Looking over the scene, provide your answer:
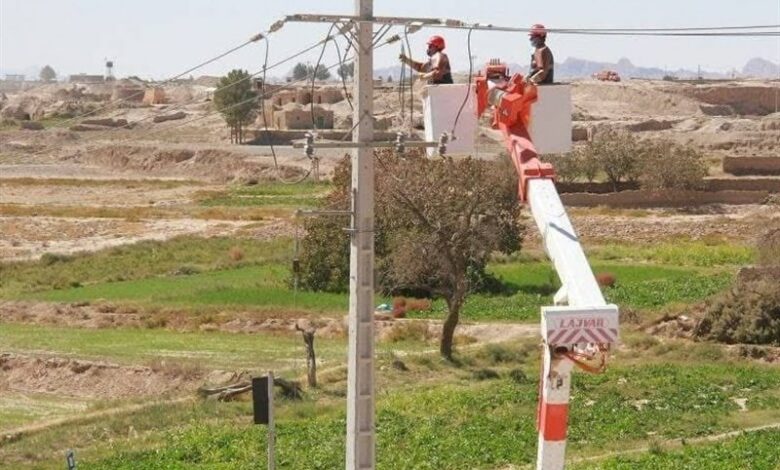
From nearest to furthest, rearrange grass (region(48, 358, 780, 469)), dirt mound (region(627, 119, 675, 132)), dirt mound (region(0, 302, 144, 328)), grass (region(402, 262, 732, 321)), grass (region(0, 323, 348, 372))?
grass (region(48, 358, 780, 469))
grass (region(0, 323, 348, 372))
grass (region(402, 262, 732, 321))
dirt mound (region(0, 302, 144, 328))
dirt mound (region(627, 119, 675, 132))

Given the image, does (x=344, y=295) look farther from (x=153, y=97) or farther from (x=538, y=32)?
(x=153, y=97)

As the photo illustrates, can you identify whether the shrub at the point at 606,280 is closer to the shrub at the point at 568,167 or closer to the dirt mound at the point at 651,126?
the shrub at the point at 568,167

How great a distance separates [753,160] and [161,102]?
8603 cm

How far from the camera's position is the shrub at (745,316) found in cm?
3527

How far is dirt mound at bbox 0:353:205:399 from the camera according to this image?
111ft

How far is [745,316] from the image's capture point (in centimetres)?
3562

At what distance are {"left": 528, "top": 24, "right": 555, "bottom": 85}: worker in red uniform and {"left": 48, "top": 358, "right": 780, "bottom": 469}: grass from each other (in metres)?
9.52

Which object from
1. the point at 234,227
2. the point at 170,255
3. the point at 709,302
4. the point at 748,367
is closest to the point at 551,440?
the point at 748,367

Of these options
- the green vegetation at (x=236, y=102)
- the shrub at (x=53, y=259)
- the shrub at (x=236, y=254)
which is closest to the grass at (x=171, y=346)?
the shrub at (x=53, y=259)

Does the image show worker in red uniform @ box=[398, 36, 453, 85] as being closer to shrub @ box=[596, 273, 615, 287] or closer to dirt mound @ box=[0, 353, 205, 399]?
dirt mound @ box=[0, 353, 205, 399]

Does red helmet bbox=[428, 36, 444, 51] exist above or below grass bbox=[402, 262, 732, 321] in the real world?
above

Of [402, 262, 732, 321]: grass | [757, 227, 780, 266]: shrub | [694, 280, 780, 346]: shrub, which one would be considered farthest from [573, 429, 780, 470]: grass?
[757, 227, 780, 266]: shrub

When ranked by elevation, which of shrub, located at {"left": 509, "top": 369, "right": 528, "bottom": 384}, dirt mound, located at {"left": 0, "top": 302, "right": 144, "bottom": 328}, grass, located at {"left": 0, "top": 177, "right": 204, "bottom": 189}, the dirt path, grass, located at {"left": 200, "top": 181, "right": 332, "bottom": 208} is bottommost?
grass, located at {"left": 0, "top": 177, "right": 204, "bottom": 189}

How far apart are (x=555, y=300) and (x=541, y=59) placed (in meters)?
3.75
